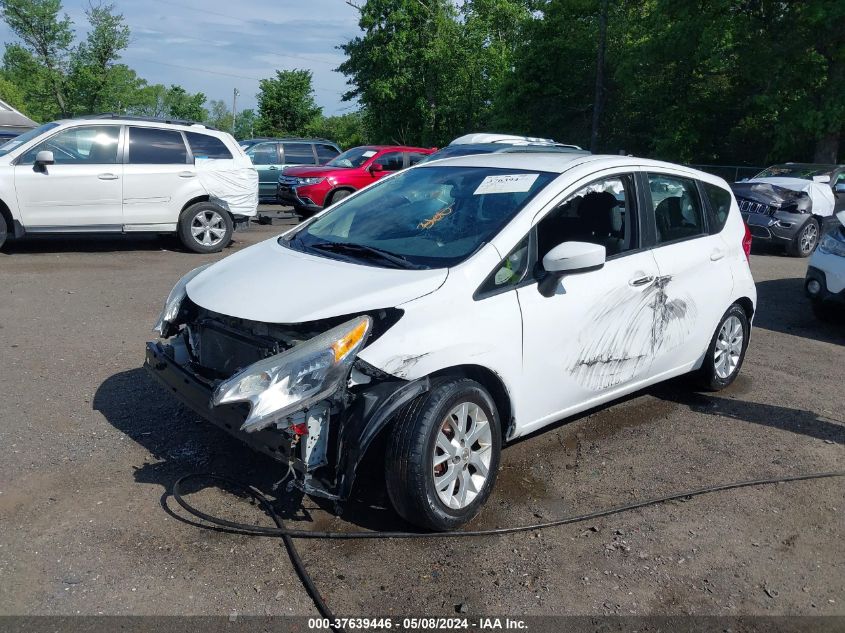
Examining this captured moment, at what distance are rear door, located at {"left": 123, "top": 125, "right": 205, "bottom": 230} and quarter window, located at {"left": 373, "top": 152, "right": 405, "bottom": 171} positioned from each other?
6.66 metres

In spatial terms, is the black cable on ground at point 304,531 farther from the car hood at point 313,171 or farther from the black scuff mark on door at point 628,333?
the car hood at point 313,171

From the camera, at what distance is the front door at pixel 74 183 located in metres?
10.2

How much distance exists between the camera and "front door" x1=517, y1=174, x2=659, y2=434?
4.25 m

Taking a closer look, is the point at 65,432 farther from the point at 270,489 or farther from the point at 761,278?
the point at 761,278

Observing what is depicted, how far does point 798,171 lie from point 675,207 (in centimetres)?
1230

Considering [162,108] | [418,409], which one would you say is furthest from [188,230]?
[162,108]

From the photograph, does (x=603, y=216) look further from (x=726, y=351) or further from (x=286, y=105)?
(x=286, y=105)

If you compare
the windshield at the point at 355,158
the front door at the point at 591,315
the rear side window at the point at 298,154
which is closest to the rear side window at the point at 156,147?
the windshield at the point at 355,158

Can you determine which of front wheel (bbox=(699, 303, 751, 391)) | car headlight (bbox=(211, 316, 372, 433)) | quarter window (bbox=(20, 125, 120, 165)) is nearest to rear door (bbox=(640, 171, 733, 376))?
front wheel (bbox=(699, 303, 751, 391))

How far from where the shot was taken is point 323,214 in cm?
535

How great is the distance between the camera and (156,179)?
35.9 ft

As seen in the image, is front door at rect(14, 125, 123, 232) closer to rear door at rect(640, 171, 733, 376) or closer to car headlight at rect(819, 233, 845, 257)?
rear door at rect(640, 171, 733, 376)

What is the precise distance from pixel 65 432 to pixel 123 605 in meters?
1.91

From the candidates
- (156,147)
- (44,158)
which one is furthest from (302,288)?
(156,147)
